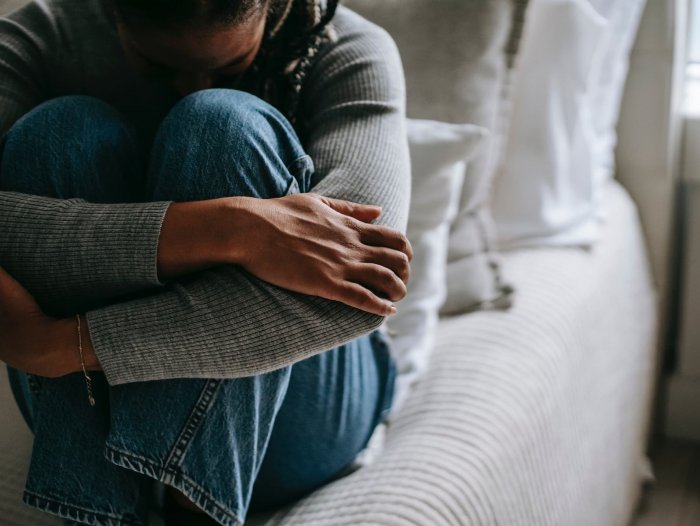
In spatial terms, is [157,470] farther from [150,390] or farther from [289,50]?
[289,50]

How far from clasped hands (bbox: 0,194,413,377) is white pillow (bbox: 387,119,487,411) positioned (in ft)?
1.13

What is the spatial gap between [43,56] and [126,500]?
1.56ft

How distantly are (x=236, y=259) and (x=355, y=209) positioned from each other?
0.12 m

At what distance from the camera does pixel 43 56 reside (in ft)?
2.79

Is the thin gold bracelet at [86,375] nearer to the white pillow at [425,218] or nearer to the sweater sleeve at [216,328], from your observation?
the sweater sleeve at [216,328]

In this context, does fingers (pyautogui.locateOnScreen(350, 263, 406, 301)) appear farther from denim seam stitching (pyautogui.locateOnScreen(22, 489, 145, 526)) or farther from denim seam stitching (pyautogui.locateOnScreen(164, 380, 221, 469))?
denim seam stitching (pyautogui.locateOnScreen(22, 489, 145, 526))

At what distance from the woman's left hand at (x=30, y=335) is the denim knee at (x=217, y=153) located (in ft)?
0.45

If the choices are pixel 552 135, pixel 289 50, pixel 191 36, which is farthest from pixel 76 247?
pixel 552 135

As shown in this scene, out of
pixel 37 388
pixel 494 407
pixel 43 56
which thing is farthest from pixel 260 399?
pixel 43 56

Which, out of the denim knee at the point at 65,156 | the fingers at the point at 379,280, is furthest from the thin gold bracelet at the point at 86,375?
the fingers at the point at 379,280

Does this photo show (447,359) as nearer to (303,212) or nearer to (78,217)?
(303,212)

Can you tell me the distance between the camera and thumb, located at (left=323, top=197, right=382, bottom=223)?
688 millimetres

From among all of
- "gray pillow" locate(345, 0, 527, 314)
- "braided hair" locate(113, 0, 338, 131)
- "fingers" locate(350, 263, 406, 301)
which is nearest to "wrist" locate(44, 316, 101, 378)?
"fingers" locate(350, 263, 406, 301)

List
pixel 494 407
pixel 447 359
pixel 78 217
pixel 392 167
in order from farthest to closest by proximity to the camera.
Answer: pixel 447 359 → pixel 494 407 → pixel 392 167 → pixel 78 217
